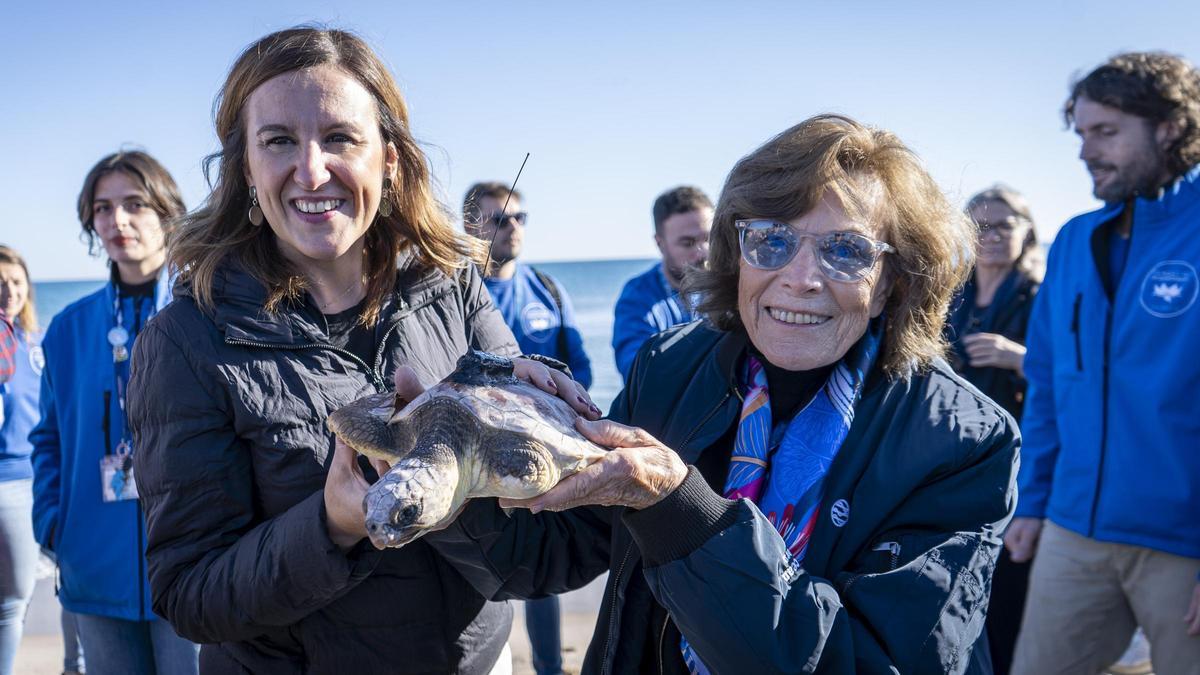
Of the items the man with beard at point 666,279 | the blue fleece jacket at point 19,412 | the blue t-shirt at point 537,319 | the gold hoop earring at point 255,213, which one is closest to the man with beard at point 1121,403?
the man with beard at point 666,279

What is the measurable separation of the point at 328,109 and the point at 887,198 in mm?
1392

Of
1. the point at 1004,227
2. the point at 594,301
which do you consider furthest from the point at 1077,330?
the point at 594,301

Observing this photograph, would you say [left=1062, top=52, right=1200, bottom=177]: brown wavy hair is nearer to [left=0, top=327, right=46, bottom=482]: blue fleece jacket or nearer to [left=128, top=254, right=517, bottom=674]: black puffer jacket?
[left=128, top=254, right=517, bottom=674]: black puffer jacket

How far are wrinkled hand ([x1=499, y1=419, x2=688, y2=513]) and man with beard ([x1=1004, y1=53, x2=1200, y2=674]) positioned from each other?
2.59 metres

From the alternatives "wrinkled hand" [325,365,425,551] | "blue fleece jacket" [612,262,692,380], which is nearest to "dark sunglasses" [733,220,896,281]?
"wrinkled hand" [325,365,425,551]

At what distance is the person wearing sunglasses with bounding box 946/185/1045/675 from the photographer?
4.57 metres

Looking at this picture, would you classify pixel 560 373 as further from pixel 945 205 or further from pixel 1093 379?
pixel 1093 379

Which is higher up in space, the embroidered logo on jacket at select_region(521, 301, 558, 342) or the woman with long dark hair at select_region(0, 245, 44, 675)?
the embroidered logo on jacket at select_region(521, 301, 558, 342)

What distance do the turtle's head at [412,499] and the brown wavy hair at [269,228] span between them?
640 mm

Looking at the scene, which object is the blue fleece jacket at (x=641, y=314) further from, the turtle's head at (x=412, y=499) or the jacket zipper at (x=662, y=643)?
the turtle's head at (x=412, y=499)

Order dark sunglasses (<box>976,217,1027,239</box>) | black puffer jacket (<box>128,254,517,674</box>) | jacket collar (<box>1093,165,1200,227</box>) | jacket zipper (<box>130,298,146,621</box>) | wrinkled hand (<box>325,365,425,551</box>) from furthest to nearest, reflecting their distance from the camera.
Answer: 1. dark sunglasses (<box>976,217,1027,239</box>)
2. jacket collar (<box>1093,165,1200,227</box>)
3. jacket zipper (<box>130,298,146,621</box>)
4. black puffer jacket (<box>128,254,517,674</box>)
5. wrinkled hand (<box>325,365,425,551</box>)

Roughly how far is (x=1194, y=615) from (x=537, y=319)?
3808 millimetres

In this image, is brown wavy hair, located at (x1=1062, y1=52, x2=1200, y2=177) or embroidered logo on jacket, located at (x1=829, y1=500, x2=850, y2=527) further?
brown wavy hair, located at (x1=1062, y1=52, x2=1200, y2=177)

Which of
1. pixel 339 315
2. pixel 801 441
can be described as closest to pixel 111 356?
pixel 339 315
